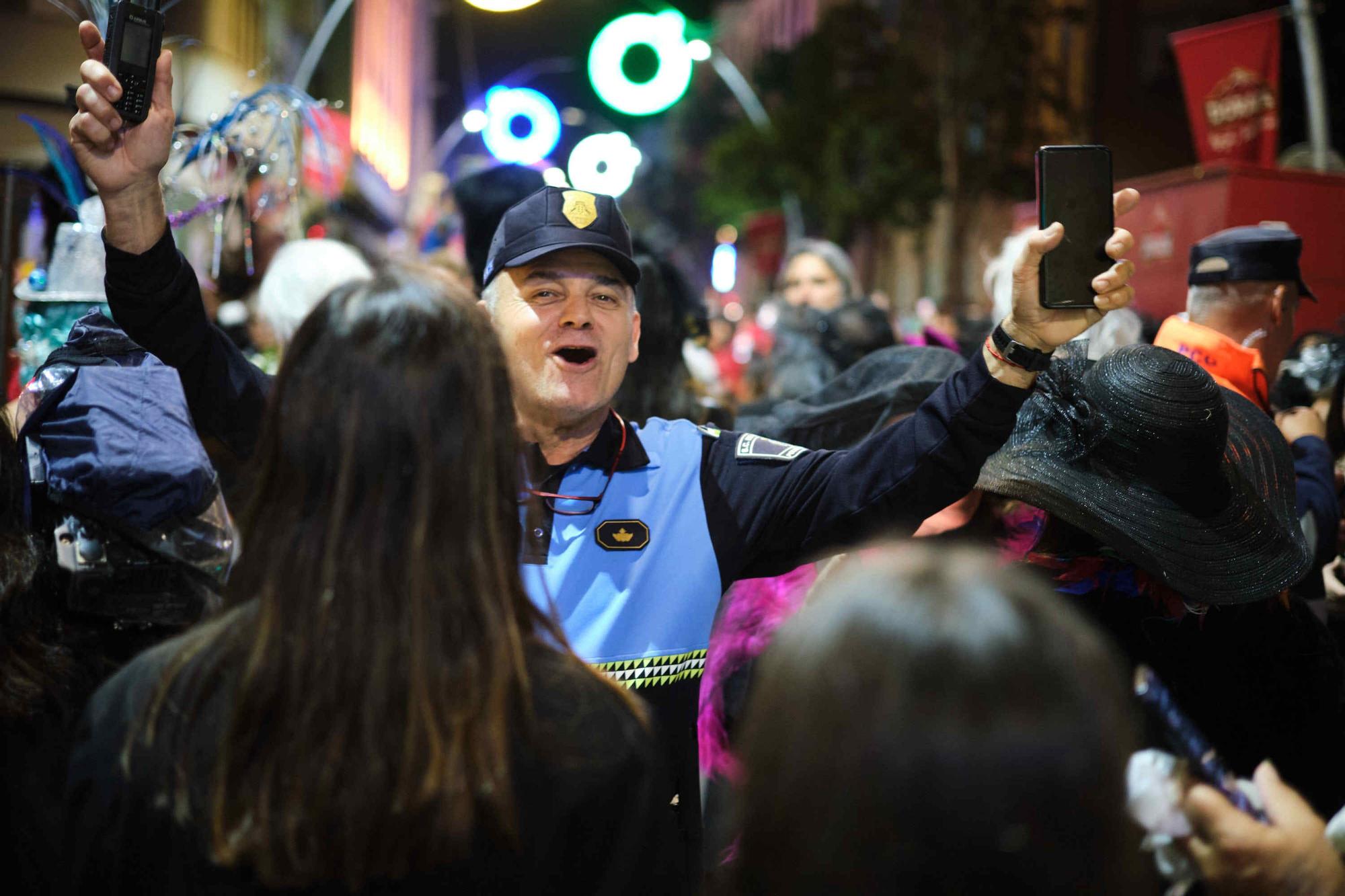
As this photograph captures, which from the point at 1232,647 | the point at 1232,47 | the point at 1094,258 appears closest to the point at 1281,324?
the point at 1232,647

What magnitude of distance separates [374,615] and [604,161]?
645 cm

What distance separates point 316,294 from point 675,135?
2913 inches

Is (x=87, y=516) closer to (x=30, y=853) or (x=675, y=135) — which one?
(x=30, y=853)

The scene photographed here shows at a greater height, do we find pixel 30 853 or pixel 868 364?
pixel 868 364

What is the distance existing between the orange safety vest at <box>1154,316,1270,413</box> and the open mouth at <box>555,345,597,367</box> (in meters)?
1.75

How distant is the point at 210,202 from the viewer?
3770mm

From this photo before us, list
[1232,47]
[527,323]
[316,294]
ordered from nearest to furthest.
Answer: [527,323], [316,294], [1232,47]

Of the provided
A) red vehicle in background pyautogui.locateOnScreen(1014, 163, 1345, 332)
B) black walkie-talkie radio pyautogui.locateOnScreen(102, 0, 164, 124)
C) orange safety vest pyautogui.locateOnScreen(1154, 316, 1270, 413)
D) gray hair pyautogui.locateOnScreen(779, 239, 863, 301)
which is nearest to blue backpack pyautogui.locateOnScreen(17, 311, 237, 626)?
black walkie-talkie radio pyautogui.locateOnScreen(102, 0, 164, 124)

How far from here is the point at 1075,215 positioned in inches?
90.2

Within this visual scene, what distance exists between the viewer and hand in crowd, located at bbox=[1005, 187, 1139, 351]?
224 centimetres

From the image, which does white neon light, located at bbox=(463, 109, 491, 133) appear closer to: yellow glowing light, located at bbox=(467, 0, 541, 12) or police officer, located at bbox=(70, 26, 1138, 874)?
yellow glowing light, located at bbox=(467, 0, 541, 12)

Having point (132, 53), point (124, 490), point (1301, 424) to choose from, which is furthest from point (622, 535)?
point (1301, 424)

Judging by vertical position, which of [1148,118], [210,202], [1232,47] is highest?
[1148,118]

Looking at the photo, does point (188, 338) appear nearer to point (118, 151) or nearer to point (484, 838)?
point (118, 151)
